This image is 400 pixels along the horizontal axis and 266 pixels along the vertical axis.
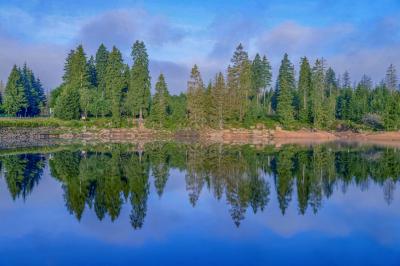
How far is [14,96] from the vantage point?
8681 centimetres

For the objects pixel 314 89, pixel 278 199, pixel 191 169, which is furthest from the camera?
pixel 314 89

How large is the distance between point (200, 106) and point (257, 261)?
70161 mm

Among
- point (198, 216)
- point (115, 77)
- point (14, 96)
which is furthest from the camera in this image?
point (14, 96)

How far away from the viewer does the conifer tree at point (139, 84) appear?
8288cm

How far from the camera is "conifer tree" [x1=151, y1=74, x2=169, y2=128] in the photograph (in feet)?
268

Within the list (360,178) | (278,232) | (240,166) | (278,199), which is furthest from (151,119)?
(278,232)

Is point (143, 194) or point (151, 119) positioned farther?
point (151, 119)

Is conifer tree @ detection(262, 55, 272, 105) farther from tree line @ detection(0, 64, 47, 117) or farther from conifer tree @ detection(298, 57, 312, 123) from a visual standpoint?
tree line @ detection(0, 64, 47, 117)

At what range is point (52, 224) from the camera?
16344 mm

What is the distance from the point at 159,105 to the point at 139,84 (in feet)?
21.2

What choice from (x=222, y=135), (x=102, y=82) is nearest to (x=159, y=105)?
(x=222, y=135)

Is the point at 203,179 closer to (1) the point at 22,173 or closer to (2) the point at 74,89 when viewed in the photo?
(1) the point at 22,173

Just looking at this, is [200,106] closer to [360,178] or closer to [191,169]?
[191,169]

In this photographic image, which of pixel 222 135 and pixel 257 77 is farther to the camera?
pixel 257 77
